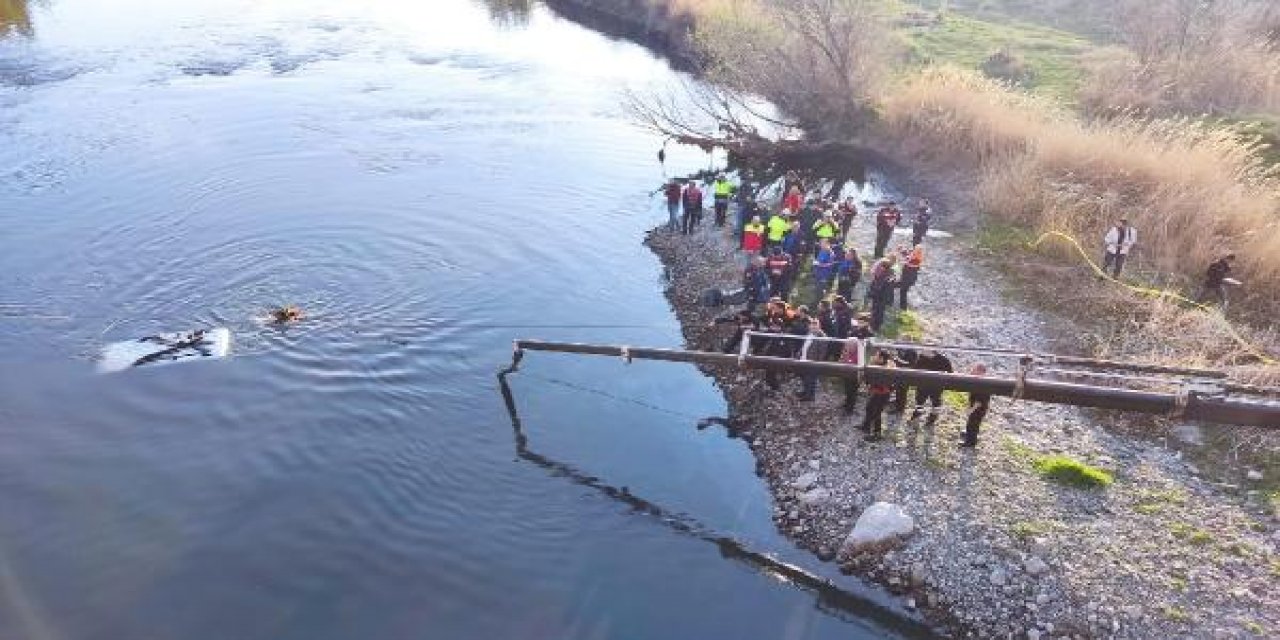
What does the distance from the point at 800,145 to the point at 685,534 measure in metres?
24.9

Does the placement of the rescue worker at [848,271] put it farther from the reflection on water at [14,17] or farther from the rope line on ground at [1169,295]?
the reflection on water at [14,17]

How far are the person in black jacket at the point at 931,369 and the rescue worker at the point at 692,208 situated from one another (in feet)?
38.0

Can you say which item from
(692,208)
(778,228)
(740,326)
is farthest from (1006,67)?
(740,326)

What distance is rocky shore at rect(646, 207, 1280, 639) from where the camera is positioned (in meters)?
13.7

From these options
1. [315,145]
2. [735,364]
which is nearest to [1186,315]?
[735,364]

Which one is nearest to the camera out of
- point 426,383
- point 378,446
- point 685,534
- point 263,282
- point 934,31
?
point 685,534

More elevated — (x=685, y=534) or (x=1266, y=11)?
(x=1266, y=11)

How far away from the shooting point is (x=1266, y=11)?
137ft

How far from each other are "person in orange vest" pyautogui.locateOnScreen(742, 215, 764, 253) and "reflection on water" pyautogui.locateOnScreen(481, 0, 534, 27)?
36287 mm

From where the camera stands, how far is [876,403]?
17250 millimetres

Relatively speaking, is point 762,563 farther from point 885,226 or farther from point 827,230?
point 885,226

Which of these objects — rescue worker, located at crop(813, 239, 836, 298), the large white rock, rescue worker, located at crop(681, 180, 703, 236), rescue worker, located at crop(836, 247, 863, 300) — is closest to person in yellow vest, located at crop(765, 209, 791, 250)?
rescue worker, located at crop(813, 239, 836, 298)

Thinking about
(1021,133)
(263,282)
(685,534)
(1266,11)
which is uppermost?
(1266,11)

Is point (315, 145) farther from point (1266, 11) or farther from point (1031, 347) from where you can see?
point (1266, 11)
